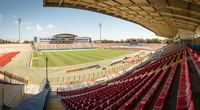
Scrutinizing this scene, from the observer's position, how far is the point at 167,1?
10672 millimetres

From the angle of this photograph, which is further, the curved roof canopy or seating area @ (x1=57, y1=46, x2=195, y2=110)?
the curved roof canopy

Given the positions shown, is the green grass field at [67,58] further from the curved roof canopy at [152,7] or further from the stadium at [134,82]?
the curved roof canopy at [152,7]

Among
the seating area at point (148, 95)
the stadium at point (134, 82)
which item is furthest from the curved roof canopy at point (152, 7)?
the seating area at point (148, 95)

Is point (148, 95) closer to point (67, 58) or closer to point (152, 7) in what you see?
point (152, 7)

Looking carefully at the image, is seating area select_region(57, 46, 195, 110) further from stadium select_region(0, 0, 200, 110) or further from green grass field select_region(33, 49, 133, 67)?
green grass field select_region(33, 49, 133, 67)

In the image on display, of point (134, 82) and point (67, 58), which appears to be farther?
point (67, 58)

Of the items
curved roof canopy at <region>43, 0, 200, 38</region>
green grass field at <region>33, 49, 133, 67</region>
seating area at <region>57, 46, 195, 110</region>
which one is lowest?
green grass field at <region>33, 49, 133, 67</region>

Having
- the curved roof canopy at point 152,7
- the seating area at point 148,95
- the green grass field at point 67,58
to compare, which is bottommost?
the green grass field at point 67,58

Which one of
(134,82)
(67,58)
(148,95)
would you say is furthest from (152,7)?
(67,58)

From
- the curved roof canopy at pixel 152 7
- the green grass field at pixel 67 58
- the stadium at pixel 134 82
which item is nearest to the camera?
the stadium at pixel 134 82

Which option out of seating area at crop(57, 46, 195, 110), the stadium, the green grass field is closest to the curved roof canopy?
the stadium

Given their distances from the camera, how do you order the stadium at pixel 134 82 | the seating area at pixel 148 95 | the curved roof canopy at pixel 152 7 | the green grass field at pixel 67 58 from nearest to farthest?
1. the seating area at pixel 148 95
2. the stadium at pixel 134 82
3. the curved roof canopy at pixel 152 7
4. the green grass field at pixel 67 58

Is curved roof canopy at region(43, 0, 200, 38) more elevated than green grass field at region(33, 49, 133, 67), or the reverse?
curved roof canopy at region(43, 0, 200, 38)

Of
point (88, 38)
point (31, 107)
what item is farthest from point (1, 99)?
point (88, 38)
